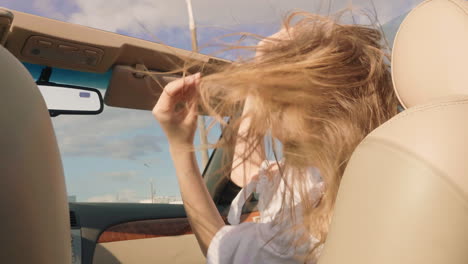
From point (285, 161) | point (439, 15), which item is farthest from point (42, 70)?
point (439, 15)

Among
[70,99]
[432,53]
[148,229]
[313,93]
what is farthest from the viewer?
[148,229]

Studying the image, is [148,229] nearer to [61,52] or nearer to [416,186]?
[61,52]

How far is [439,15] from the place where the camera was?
898 mm

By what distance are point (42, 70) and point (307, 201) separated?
4.98ft

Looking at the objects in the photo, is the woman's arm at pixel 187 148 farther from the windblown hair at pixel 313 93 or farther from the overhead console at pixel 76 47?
the overhead console at pixel 76 47

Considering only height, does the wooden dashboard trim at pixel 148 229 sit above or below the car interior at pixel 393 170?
below

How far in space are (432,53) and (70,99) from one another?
6.56ft

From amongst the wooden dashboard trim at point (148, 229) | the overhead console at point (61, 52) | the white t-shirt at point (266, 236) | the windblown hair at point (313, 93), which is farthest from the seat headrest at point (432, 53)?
the wooden dashboard trim at point (148, 229)

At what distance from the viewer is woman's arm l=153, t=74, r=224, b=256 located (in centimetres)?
152

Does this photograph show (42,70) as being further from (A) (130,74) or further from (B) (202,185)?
(B) (202,185)

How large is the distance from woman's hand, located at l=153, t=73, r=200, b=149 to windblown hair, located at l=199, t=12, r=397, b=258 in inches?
6.2

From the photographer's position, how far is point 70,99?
2.53 metres

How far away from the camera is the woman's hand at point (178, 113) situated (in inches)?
59.0

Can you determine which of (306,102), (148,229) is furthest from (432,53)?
(148,229)
